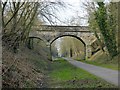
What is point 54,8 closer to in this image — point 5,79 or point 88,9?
point 5,79

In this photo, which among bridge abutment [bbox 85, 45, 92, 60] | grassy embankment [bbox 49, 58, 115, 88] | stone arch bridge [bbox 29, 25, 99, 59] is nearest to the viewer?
grassy embankment [bbox 49, 58, 115, 88]

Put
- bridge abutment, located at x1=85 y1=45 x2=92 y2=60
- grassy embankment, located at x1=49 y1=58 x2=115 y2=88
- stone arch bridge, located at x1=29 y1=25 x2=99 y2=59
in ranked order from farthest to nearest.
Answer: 1. bridge abutment, located at x1=85 y1=45 x2=92 y2=60
2. stone arch bridge, located at x1=29 y1=25 x2=99 y2=59
3. grassy embankment, located at x1=49 y1=58 x2=115 y2=88

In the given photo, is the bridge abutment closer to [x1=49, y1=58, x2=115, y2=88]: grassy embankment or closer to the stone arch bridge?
the stone arch bridge

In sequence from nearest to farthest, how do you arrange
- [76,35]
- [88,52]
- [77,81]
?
1. [77,81]
2. [76,35]
3. [88,52]

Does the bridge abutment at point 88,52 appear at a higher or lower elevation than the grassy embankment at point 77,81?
lower

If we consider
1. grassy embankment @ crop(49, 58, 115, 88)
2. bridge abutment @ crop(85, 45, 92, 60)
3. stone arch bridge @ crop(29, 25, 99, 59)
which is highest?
stone arch bridge @ crop(29, 25, 99, 59)

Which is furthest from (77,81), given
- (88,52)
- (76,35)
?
(88,52)

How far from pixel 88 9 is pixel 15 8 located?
17482 millimetres

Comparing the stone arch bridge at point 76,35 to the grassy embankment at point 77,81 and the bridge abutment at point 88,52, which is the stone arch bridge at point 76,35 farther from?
the grassy embankment at point 77,81

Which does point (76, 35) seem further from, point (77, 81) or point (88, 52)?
point (77, 81)

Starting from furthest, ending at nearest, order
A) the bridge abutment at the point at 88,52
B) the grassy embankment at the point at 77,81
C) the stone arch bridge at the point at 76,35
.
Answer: the bridge abutment at the point at 88,52, the stone arch bridge at the point at 76,35, the grassy embankment at the point at 77,81

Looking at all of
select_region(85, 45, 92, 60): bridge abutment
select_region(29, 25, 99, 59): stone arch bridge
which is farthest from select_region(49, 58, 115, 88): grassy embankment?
select_region(85, 45, 92, 60): bridge abutment

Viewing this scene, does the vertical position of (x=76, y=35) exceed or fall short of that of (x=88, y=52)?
it exceeds it

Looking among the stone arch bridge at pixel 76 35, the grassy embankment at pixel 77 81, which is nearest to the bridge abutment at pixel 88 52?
the stone arch bridge at pixel 76 35
